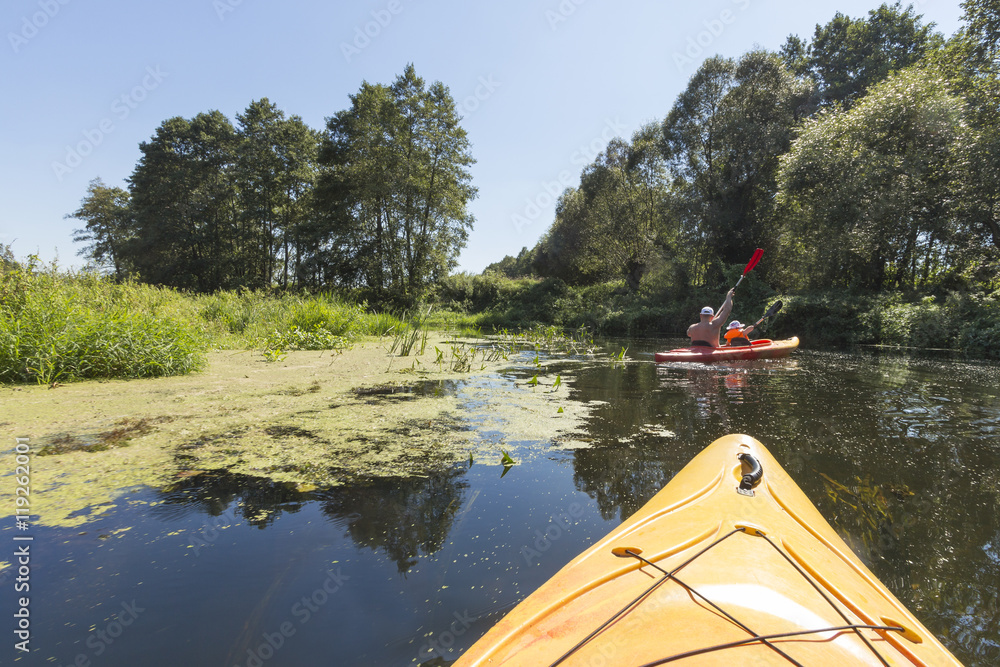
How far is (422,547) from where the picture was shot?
6.06 ft

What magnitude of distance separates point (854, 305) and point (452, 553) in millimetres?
13281

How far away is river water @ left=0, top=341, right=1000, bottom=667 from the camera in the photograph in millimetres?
1325

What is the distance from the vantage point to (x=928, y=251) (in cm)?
1182

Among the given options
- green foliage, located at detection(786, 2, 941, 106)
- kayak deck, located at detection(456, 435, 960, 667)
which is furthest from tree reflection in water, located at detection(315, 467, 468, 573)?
green foliage, located at detection(786, 2, 941, 106)

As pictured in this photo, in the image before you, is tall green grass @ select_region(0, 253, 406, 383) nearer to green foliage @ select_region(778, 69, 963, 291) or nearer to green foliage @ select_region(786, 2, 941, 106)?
green foliage @ select_region(778, 69, 963, 291)

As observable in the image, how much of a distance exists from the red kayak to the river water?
331cm

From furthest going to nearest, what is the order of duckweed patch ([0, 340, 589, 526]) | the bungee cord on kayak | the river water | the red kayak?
the red kayak → duckweed patch ([0, 340, 589, 526]) → the river water → the bungee cord on kayak

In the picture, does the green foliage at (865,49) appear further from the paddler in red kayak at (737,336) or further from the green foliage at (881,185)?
the paddler in red kayak at (737,336)

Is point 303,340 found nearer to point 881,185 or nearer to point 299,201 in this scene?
point 881,185

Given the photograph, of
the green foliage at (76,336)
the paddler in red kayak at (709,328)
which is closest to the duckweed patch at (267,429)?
the green foliage at (76,336)

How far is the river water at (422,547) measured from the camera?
1325 millimetres

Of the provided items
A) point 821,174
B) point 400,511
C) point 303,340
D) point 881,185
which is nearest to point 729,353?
point 400,511

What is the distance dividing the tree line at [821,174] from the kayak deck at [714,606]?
508 inches

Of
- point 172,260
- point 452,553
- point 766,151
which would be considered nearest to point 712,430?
point 452,553
